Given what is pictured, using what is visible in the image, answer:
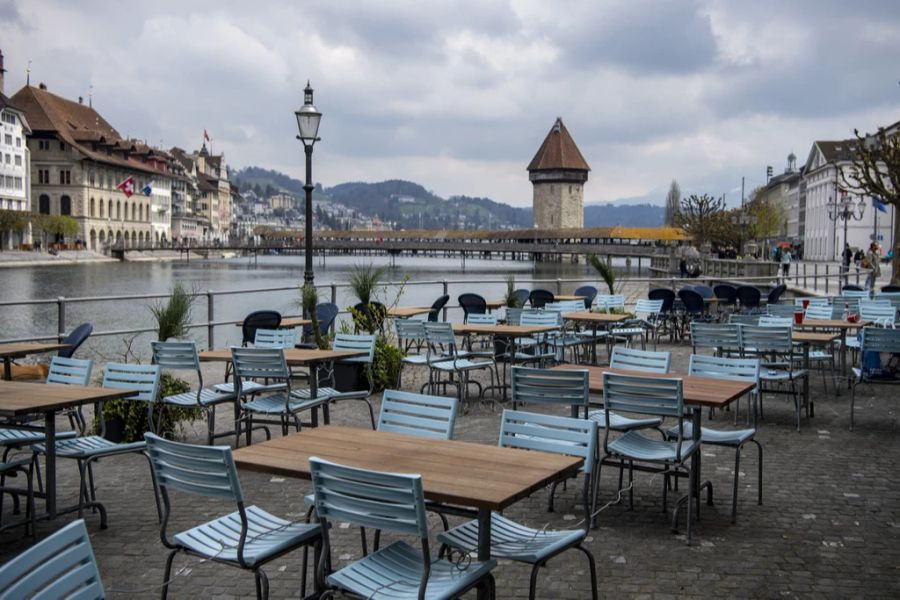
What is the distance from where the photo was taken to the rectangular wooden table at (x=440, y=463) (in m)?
3.46

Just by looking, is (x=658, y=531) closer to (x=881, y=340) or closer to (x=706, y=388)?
(x=706, y=388)

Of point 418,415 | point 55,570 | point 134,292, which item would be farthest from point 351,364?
point 134,292

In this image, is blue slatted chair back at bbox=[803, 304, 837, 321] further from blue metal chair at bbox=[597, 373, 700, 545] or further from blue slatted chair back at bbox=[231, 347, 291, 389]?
blue slatted chair back at bbox=[231, 347, 291, 389]

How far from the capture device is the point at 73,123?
9556 centimetres

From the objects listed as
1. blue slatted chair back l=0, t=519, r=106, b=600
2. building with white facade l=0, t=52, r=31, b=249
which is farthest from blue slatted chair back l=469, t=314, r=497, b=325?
building with white facade l=0, t=52, r=31, b=249

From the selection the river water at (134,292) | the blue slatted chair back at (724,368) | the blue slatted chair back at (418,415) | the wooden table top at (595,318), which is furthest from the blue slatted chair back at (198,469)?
the wooden table top at (595,318)

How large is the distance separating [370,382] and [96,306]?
96.7ft

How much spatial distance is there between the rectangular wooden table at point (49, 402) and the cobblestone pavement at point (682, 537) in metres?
0.36

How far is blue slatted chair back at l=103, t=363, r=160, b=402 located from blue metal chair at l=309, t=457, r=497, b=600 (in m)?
2.99

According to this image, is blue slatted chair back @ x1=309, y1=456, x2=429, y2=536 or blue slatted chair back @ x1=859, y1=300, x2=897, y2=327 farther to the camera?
blue slatted chair back @ x1=859, y1=300, x2=897, y2=327

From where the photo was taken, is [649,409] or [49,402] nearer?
[49,402]

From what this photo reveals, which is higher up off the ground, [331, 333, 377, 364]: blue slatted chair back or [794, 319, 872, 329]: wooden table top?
[794, 319, 872, 329]: wooden table top

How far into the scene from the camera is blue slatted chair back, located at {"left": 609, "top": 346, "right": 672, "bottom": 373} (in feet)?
22.4

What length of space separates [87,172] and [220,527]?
93774mm
